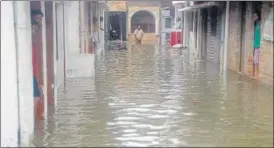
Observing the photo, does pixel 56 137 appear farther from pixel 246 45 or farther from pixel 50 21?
pixel 246 45

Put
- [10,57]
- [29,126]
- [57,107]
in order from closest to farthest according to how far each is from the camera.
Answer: [10,57] < [29,126] < [57,107]

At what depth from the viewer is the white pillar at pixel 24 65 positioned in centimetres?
661

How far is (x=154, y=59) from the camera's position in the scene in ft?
72.9

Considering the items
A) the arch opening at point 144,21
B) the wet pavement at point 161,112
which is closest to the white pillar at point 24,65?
the wet pavement at point 161,112

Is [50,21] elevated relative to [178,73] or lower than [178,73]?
→ elevated

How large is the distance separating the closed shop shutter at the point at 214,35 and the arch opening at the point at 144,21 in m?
18.5

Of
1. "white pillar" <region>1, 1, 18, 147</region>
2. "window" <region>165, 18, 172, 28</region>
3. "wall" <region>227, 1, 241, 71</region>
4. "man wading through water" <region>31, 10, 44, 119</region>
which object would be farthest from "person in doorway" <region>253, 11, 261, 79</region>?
"window" <region>165, 18, 172, 28</region>

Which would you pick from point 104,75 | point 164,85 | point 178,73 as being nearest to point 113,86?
point 164,85

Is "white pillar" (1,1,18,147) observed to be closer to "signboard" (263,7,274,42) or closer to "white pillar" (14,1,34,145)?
"white pillar" (14,1,34,145)

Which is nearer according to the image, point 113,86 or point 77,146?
A: point 77,146

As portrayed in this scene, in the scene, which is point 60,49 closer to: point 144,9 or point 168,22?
point 144,9

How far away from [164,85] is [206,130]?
5.72 m

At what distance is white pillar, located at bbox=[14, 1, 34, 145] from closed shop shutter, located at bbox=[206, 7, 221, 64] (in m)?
13.5

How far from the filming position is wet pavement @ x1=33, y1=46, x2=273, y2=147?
7.58 m
